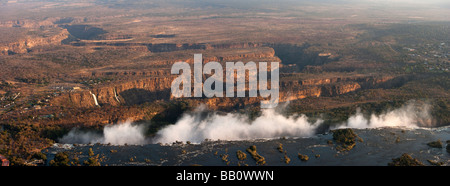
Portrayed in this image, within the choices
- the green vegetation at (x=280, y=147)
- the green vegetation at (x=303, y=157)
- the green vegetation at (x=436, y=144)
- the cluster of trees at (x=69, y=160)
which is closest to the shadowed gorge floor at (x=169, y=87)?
the green vegetation at (x=280, y=147)

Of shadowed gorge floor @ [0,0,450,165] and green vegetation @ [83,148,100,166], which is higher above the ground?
shadowed gorge floor @ [0,0,450,165]

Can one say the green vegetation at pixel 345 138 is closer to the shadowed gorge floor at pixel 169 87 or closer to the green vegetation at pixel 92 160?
the shadowed gorge floor at pixel 169 87

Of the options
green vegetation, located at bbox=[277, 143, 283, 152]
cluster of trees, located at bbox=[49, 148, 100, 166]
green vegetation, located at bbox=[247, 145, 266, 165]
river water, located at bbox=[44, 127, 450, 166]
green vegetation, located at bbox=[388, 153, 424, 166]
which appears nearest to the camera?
green vegetation, located at bbox=[388, 153, 424, 166]

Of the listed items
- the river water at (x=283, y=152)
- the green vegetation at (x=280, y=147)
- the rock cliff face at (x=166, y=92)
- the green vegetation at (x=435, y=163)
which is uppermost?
the rock cliff face at (x=166, y=92)

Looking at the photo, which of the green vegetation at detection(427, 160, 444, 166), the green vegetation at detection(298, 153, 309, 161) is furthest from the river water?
the green vegetation at detection(427, 160, 444, 166)

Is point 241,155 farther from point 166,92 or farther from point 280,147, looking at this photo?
point 166,92

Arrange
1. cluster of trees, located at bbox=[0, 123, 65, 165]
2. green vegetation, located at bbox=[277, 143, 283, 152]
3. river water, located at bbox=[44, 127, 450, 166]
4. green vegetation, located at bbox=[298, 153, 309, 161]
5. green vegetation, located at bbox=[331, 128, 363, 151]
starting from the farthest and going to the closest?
green vegetation, located at bbox=[331, 128, 363, 151], green vegetation, located at bbox=[277, 143, 283, 152], cluster of trees, located at bbox=[0, 123, 65, 165], green vegetation, located at bbox=[298, 153, 309, 161], river water, located at bbox=[44, 127, 450, 166]

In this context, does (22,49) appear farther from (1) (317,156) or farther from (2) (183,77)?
(1) (317,156)

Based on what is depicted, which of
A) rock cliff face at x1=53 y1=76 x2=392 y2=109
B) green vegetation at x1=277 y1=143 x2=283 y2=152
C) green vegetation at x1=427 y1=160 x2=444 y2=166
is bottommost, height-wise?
green vegetation at x1=427 y1=160 x2=444 y2=166

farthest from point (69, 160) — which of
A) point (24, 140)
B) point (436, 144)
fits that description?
point (436, 144)

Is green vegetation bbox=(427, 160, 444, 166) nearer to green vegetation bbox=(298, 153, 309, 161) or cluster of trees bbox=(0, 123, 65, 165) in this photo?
green vegetation bbox=(298, 153, 309, 161)
